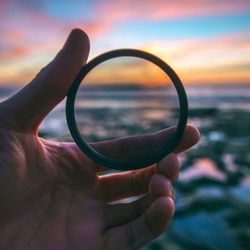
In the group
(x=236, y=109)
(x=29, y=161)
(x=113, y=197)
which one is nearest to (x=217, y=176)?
(x=113, y=197)

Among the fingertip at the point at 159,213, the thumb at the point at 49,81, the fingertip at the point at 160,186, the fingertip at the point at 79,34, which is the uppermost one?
the fingertip at the point at 79,34

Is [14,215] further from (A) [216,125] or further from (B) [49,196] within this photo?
(A) [216,125]

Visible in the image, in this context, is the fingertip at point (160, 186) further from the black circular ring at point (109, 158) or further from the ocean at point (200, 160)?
the ocean at point (200, 160)

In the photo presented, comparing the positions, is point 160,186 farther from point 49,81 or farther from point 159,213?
point 49,81

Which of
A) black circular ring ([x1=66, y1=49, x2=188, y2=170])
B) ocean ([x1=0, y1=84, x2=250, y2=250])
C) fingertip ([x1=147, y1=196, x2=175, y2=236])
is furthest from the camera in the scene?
ocean ([x1=0, y1=84, x2=250, y2=250])

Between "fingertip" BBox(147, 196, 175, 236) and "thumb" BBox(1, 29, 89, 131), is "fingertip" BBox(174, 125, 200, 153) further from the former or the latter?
"thumb" BBox(1, 29, 89, 131)

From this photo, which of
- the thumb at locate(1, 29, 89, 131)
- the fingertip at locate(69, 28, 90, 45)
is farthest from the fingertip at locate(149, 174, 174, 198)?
the fingertip at locate(69, 28, 90, 45)

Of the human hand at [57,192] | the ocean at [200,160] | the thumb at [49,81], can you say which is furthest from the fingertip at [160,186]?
the thumb at [49,81]
